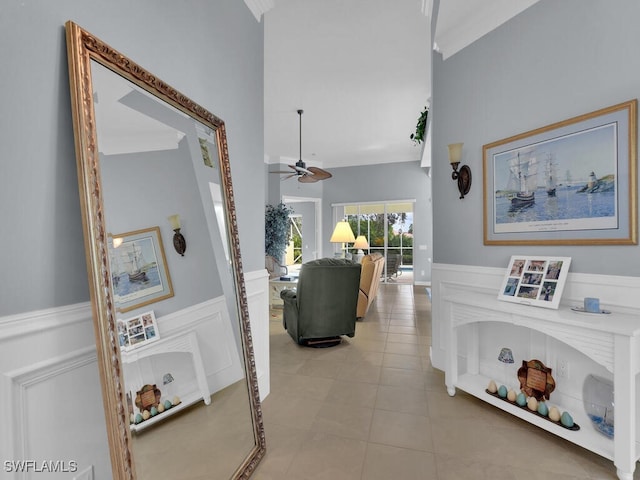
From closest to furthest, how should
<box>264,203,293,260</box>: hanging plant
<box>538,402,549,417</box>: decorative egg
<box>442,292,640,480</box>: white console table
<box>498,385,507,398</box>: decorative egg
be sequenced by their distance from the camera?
<box>442,292,640,480</box>: white console table
<box>538,402,549,417</box>: decorative egg
<box>498,385,507,398</box>: decorative egg
<box>264,203,293,260</box>: hanging plant

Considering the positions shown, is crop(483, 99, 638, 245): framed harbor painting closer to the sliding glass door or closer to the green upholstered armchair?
the green upholstered armchair

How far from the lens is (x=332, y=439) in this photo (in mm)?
1929

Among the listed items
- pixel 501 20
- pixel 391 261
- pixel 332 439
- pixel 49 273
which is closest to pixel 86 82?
pixel 49 273

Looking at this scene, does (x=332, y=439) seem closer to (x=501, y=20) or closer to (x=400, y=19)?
(x=501, y=20)

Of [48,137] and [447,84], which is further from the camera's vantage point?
[447,84]

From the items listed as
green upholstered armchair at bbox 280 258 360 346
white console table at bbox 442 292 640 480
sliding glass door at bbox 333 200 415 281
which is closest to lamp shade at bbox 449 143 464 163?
white console table at bbox 442 292 640 480

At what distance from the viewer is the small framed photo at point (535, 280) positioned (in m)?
1.95

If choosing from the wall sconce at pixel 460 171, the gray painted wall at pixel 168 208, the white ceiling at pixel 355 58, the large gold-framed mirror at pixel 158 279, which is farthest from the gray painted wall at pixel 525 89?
the gray painted wall at pixel 168 208

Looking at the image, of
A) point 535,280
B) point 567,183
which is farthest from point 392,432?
point 567,183

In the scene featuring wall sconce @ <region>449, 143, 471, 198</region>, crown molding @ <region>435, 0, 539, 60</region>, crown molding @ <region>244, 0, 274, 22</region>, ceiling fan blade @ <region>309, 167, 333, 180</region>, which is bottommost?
wall sconce @ <region>449, 143, 471, 198</region>

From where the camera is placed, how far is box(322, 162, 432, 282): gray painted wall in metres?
8.30

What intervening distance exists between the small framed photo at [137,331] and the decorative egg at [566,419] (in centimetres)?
221

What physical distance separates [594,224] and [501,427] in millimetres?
1372

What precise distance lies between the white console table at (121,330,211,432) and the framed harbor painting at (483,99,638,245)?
86.1 inches
